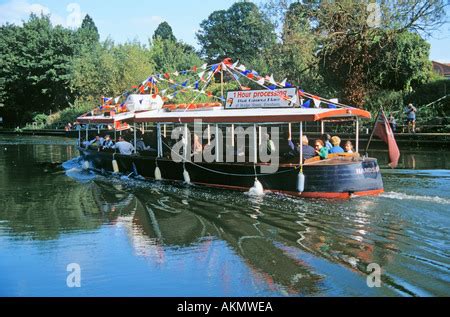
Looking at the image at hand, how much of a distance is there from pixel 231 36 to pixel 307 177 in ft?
236

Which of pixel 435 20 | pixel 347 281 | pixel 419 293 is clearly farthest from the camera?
pixel 435 20

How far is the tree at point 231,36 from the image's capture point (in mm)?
80312

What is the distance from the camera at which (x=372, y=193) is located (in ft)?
44.1

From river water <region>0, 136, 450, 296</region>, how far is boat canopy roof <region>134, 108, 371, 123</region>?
6.60 ft

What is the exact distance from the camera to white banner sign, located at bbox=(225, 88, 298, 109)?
1454cm

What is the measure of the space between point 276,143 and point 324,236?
20.8 ft

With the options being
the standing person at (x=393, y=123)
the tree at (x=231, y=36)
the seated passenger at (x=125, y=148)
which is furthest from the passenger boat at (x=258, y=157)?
the tree at (x=231, y=36)

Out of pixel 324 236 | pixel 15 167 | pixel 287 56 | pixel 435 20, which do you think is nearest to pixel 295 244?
pixel 324 236

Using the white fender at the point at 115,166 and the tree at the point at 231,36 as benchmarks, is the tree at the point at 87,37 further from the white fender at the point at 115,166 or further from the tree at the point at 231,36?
the white fender at the point at 115,166

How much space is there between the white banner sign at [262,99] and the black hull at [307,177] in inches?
70.1

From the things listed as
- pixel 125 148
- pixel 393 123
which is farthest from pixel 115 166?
pixel 393 123

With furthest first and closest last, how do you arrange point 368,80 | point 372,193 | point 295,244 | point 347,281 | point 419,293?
1. point 368,80
2. point 372,193
3. point 295,244
4. point 347,281
5. point 419,293

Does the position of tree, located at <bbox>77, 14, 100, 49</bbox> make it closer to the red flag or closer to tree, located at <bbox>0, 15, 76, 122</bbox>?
tree, located at <bbox>0, 15, 76, 122</bbox>

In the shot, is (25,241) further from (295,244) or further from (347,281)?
(347,281)
